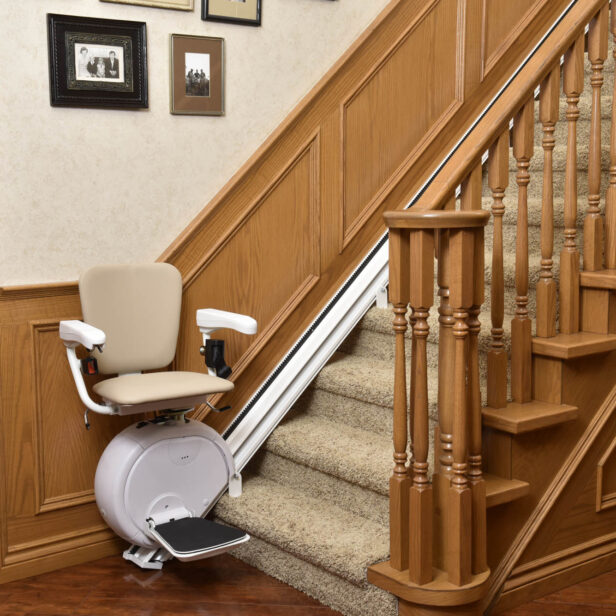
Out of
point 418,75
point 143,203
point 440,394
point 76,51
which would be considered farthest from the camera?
point 418,75

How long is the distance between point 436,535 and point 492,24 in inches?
106

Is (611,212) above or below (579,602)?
above

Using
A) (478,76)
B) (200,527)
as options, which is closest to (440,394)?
(200,527)

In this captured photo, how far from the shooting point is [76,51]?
10.1 ft

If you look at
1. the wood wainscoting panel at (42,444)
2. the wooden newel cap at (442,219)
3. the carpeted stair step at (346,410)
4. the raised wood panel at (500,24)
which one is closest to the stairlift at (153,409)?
the wood wainscoting panel at (42,444)

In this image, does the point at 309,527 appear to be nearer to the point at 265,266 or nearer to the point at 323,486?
the point at 323,486

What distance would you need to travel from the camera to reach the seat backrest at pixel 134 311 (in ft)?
10.2

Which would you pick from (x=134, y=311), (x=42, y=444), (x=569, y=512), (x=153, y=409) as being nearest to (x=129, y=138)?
(x=134, y=311)

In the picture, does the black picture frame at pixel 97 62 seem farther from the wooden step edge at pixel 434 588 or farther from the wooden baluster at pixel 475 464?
the wooden step edge at pixel 434 588

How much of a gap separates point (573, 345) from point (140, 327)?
1497 mm

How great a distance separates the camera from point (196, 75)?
337 cm

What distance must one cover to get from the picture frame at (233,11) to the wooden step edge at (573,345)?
1.67 meters

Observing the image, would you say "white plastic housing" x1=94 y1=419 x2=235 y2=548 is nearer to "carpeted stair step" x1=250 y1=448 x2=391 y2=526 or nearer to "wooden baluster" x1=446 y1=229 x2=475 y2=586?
"carpeted stair step" x1=250 y1=448 x2=391 y2=526

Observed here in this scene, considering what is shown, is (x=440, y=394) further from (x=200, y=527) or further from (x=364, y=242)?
(x=364, y=242)
